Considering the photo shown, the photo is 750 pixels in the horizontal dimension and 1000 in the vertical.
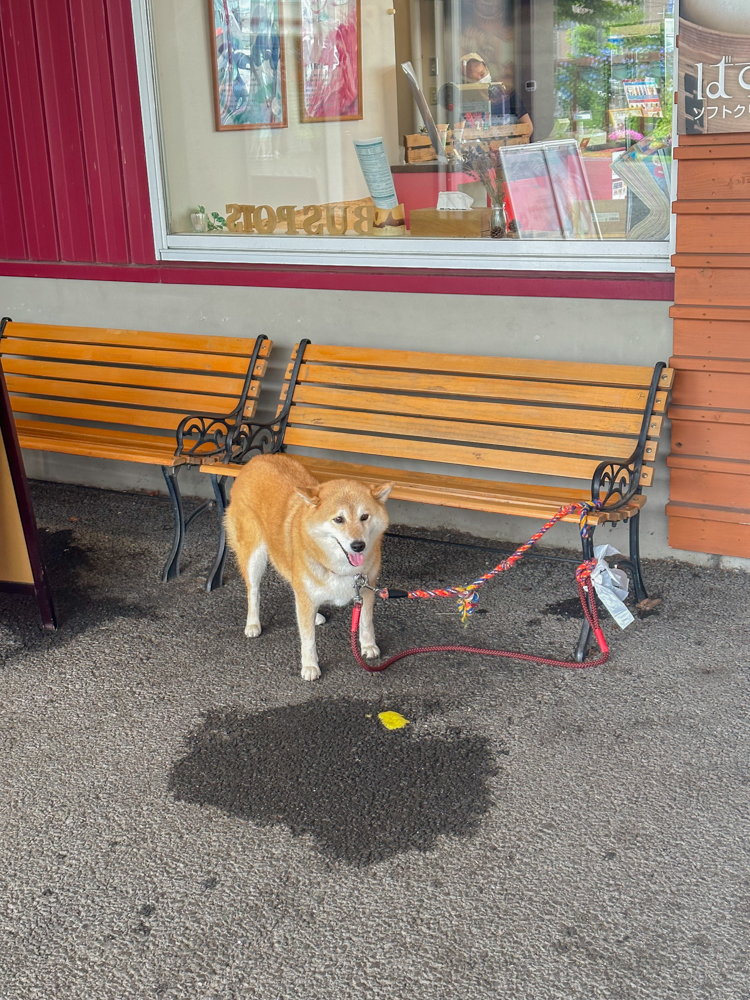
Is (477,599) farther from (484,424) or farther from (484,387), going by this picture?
(484,387)

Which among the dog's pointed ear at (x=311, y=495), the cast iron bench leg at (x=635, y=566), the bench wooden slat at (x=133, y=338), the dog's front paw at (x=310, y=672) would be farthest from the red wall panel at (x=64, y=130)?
the cast iron bench leg at (x=635, y=566)

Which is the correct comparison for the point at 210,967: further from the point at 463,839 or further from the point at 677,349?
the point at 677,349

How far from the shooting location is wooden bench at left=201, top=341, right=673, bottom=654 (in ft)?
14.8

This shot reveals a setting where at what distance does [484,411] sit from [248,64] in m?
3.07

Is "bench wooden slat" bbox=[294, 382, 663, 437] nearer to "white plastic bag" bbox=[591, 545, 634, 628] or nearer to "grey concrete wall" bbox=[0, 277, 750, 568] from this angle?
"grey concrete wall" bbox=[0, 277, 750, 568]

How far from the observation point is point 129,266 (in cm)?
629

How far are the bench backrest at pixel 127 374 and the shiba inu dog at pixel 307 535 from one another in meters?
1.21

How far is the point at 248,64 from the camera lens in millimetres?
6312

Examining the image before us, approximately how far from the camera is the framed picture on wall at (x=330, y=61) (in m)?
6.21

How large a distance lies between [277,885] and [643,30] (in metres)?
4.53

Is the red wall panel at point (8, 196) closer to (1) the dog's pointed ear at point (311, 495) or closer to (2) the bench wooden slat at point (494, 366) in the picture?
(2) the bench wooden slat at point (494, 366)

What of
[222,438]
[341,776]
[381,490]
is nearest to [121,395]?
[222,438]

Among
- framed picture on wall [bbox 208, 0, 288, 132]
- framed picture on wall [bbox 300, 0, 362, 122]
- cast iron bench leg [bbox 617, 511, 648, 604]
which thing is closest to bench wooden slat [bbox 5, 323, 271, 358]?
framed picture on wall [bbox 208, 0, 288, 132]

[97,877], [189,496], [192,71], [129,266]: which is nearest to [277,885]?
[97,877]
